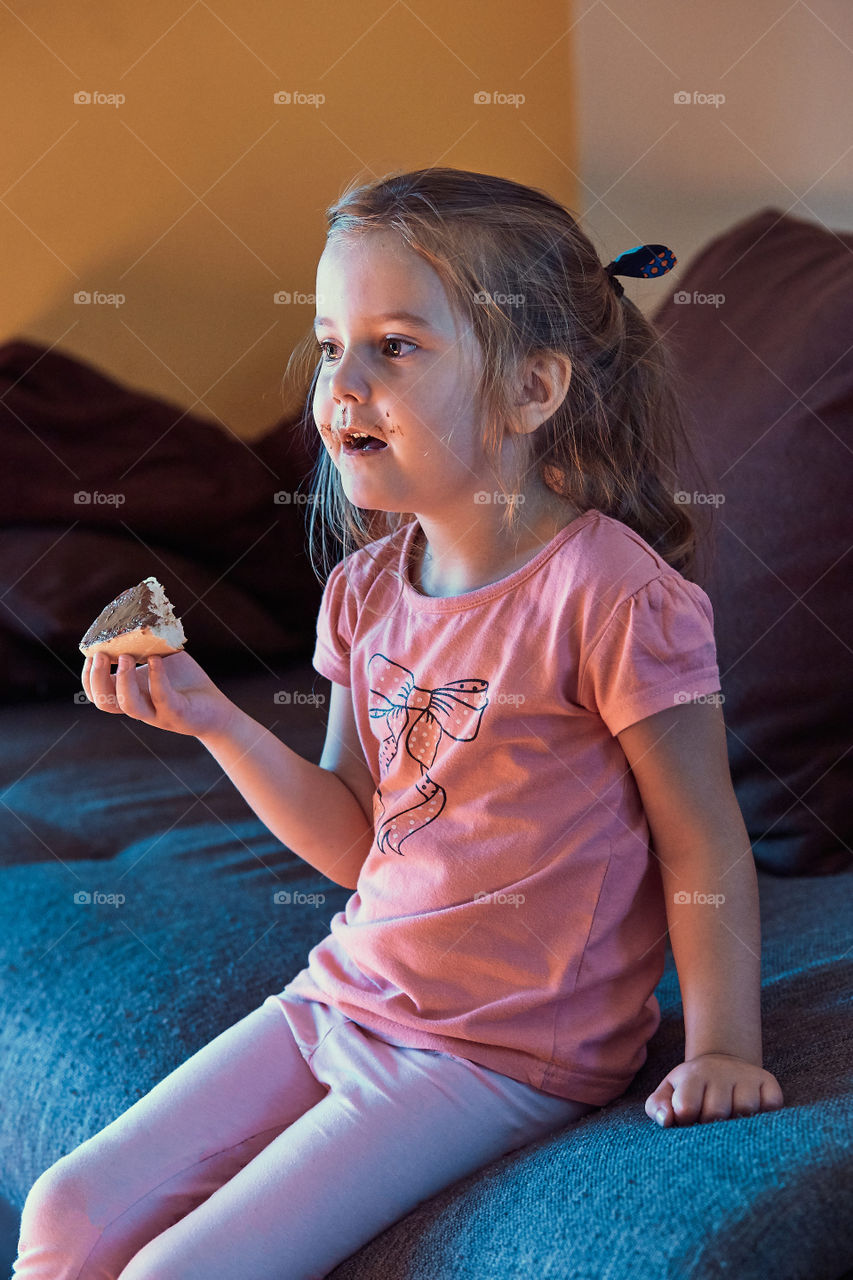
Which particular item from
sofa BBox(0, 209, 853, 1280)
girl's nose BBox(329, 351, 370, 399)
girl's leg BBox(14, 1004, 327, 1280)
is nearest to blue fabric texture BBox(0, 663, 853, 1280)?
sofa BBox(0, 209, 853, 1280)

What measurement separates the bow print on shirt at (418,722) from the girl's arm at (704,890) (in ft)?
0.38

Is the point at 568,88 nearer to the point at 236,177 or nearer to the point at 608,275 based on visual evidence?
the point at 236,177

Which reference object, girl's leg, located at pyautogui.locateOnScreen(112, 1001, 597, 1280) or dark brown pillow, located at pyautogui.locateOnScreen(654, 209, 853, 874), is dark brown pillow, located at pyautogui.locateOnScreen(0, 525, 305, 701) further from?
girl's leg, located at pyautogui.locateOnScreen(112, 1001, 597, 1280)

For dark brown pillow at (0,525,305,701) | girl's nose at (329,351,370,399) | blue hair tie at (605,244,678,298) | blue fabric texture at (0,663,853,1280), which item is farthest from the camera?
dark brown pillow at (0,525,305,701)

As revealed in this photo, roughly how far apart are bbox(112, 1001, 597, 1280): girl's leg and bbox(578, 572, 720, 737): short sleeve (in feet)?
0.87

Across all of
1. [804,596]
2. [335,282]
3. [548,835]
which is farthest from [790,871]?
[335,282]

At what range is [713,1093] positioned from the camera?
740 mm

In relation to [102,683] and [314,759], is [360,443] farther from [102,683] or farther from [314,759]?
[314,759]

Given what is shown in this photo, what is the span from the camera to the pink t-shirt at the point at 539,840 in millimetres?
822

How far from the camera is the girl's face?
0.86 m

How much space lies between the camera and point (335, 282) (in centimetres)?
88

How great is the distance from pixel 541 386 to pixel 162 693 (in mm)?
377

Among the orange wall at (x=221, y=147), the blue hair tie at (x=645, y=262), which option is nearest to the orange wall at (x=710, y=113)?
the orange wall at (x=221, y=147)

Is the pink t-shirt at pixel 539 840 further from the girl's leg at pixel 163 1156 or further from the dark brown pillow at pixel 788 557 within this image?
the dark brown pillow at pixel 788 557
